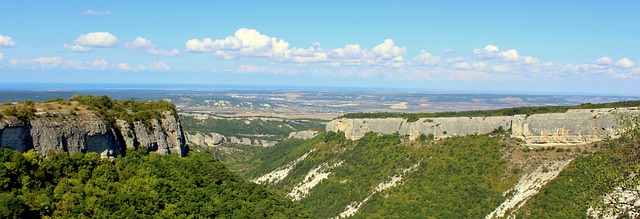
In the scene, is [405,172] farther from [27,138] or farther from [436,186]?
[27,138]

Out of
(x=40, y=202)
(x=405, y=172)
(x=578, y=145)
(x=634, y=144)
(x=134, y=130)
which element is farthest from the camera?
(x=405, y=172)

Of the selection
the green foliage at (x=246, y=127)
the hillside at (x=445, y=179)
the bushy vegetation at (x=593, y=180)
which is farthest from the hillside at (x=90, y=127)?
the green foliage at (x=246, y=127)

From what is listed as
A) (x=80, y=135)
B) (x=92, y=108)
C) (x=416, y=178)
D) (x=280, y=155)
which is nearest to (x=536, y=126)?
(x=416, y=178)

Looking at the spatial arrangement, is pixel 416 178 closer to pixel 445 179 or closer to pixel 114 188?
pixel 445 179

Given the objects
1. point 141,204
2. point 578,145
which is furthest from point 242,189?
point 578,145

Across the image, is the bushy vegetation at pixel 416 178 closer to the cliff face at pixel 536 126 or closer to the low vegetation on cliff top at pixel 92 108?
the cliff face at pixel 536 126
